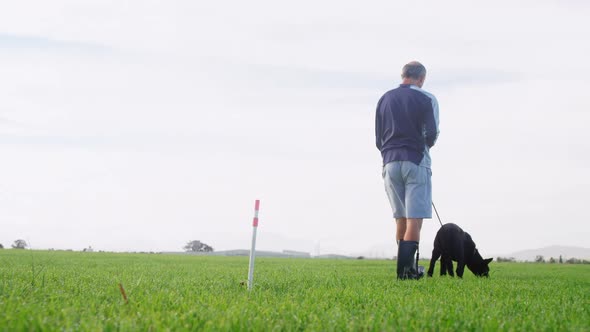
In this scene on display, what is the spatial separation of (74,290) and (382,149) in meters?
4.41

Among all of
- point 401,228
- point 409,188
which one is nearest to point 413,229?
point 401,228

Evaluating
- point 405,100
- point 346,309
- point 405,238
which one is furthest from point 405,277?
point 346,309

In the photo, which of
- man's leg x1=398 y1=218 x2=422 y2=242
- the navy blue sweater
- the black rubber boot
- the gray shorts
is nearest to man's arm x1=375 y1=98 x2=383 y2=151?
the navy blue sweater

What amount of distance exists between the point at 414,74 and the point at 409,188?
5.49ft

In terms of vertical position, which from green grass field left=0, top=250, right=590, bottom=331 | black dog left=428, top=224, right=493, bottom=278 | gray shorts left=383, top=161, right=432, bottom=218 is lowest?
green grass field left=0, top=250, right=590, bottom=331

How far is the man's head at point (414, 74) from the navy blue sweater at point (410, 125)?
0.14m

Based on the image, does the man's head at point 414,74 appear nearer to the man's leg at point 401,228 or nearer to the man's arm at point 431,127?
the man's arm at point 431,127

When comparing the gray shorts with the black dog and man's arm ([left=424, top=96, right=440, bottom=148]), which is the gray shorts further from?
the black dog

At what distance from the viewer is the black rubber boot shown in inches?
265

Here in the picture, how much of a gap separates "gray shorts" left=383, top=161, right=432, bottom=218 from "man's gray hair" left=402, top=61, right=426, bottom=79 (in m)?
1.32

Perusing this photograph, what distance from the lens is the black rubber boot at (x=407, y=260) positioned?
22.1ft

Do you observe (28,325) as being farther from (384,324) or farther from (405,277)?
(405,277)

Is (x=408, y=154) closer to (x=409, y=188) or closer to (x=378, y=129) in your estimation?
(x=409, y=188)

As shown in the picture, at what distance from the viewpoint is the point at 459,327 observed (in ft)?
9.93
